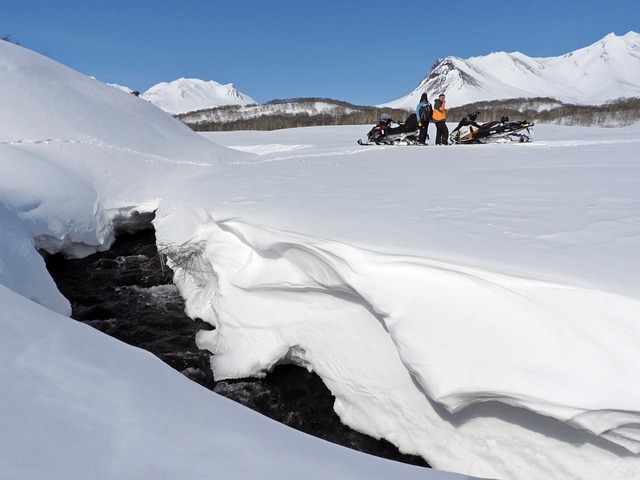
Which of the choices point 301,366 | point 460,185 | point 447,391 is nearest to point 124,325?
point 301,366

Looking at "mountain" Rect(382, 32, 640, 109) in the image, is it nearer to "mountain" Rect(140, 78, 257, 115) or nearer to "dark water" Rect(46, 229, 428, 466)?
"mountain" Rect(140, 78, 257, 115)

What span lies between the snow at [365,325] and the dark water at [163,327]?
0.13 m

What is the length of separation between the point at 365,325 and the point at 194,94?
151 meters

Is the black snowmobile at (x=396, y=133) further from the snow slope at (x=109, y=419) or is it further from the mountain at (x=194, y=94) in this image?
the mountain at (x=194, y=94)

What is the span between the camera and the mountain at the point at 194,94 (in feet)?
413

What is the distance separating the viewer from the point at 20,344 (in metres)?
1.76

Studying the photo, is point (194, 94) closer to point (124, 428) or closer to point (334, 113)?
point (334, 113)

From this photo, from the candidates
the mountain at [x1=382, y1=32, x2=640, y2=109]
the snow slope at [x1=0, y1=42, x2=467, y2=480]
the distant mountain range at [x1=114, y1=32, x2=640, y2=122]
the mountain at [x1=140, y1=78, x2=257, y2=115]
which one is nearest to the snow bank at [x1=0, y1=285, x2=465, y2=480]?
the snow slope at [x1=0, y1=42, x2=467, y2=480]

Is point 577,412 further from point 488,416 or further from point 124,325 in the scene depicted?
point 124,325

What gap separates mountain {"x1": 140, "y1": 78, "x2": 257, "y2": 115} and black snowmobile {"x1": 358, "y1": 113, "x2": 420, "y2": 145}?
384ft

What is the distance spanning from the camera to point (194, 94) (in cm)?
13962

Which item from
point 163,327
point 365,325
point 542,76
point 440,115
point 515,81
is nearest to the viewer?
point 365,325

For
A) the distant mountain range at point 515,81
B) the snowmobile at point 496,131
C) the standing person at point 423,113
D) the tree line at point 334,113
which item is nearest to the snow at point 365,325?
the snowmobile at point 496,131

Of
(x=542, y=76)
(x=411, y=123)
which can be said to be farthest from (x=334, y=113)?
(x=542, y=76)
